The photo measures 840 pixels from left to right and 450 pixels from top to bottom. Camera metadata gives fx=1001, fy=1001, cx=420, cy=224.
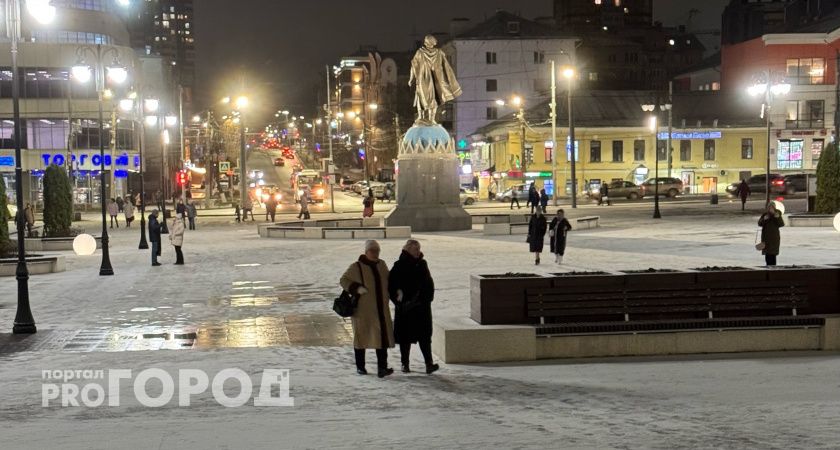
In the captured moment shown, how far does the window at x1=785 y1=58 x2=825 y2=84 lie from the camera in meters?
76.3

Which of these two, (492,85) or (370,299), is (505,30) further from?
(370,299)

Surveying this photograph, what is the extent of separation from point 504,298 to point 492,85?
8407 cm

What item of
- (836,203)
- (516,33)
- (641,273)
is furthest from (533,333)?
(516,33)

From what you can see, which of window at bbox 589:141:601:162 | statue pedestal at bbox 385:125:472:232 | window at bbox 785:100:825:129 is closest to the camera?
statue pedestal at bbox 385:125:472:232

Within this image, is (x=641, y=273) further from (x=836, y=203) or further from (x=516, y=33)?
(x=516, y=33)

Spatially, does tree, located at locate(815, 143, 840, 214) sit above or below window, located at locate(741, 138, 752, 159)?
below

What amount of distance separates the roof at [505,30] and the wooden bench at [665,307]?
275ft

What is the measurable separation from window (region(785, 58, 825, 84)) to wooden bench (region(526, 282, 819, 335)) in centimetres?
6897

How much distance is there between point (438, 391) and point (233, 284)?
40.1 feet

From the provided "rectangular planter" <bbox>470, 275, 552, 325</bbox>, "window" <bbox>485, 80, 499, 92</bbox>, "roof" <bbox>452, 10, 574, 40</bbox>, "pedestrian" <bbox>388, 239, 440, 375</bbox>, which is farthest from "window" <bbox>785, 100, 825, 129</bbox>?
"pedestrian" <bbox>388, 239, 440, 375</bbox>

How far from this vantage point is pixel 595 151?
255 ft

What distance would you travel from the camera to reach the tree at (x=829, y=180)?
35.7 m

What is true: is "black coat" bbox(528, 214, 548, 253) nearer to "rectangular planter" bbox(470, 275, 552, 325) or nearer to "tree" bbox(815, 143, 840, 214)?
"rectangular planter" bbox(470, 275, 552, 325)

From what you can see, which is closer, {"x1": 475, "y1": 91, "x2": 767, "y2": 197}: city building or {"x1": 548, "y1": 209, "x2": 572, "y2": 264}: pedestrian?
{"x1": 548, "y1": 209, "x2": 572, "y2": 264}: pedestrian
